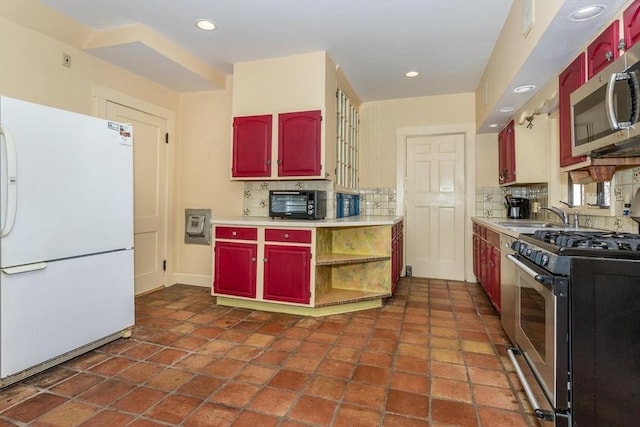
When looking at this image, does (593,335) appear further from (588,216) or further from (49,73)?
(49,73)

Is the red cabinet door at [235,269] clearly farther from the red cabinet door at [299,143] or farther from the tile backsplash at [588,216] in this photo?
the tile backsplash at [588,216]

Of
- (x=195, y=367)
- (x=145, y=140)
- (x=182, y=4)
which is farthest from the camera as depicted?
(x=145, y=140)

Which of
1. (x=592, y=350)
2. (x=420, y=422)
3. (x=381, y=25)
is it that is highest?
(x=381, y=25)

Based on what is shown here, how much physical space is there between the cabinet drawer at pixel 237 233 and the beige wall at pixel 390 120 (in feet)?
6.85

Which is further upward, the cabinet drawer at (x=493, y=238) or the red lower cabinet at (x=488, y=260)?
the cabinet drawer at (x=493, y=238)

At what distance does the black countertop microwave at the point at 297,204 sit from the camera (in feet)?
10.5

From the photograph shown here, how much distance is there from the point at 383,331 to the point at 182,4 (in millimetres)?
3017

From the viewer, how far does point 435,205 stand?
453cm

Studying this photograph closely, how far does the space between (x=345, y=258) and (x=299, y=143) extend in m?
1.23

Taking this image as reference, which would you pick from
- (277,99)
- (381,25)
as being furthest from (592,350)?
(277,99)

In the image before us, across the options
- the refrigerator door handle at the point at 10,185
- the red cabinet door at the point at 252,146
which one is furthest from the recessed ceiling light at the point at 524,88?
the refrigerator door handle at the point at 10,185

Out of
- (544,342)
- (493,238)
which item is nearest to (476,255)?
(493,238)

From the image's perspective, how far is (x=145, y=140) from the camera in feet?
12.3

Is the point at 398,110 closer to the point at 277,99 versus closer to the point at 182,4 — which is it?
the point at 277,99
